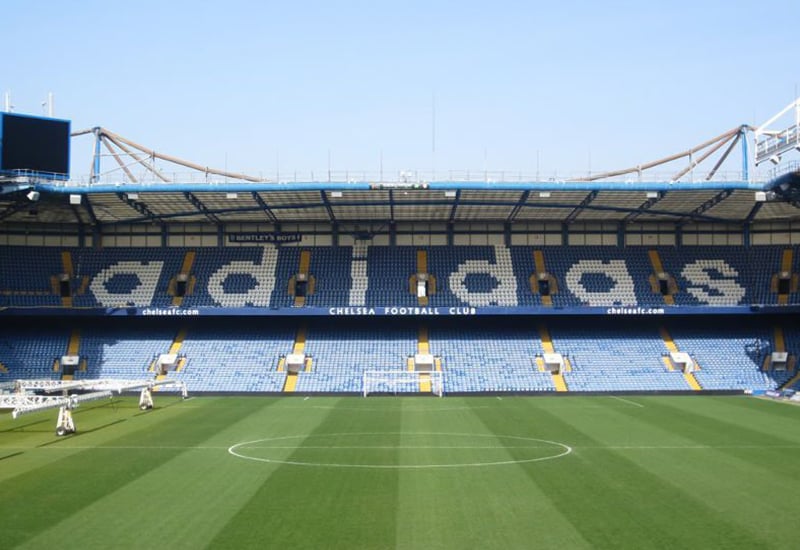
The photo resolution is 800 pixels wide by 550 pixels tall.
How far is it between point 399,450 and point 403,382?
22.1 meters

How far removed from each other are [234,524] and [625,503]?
8.11 meters

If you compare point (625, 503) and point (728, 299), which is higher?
point (728, 299)

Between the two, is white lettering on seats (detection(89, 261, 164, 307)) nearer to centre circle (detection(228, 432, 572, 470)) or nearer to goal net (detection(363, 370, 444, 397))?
goal net (detection(363, 370, 444, 397))

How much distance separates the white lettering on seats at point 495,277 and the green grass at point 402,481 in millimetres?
18381

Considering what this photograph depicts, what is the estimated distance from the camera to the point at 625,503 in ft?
59.1

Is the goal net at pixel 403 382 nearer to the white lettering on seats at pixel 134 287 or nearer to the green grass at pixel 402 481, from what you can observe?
the green grass at pixel 402 481

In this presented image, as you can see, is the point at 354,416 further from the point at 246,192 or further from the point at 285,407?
the point at 246,192

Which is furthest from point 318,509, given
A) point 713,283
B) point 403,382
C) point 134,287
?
point 713,283

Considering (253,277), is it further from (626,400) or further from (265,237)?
(626,400)

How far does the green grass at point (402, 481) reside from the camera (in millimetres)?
15531

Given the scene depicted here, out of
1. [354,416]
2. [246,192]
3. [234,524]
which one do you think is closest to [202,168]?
[246,192]

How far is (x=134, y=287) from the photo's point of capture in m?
55.1

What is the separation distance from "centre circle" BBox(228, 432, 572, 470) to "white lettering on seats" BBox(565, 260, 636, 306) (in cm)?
2648

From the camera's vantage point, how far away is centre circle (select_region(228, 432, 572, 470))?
922 inches
